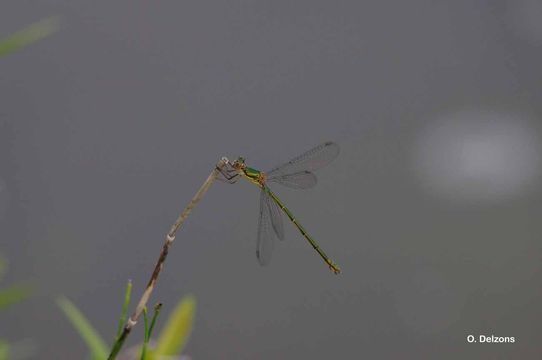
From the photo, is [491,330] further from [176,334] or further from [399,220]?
[176,334]

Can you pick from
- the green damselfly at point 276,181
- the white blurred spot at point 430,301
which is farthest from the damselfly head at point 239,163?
the white blurred spot at point 430,301

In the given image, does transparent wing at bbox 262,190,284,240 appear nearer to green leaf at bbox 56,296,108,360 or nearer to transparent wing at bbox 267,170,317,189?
transparent wing at bbox 267,170,317,189

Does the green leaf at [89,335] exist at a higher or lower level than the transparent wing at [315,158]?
lower

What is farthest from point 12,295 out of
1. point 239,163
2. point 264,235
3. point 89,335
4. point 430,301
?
point 430,301

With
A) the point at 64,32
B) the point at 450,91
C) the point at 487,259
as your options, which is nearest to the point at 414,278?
the point at 487,259

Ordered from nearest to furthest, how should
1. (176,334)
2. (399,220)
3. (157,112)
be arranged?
(176,334) < (157,112) < (399,220)

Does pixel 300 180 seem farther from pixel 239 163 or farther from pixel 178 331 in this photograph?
pixel 178 331

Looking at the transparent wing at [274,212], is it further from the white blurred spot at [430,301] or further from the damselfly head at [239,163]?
the white blurred spot at [430,301]

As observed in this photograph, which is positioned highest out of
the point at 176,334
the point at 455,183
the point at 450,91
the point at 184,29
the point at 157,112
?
the point at 450,91
